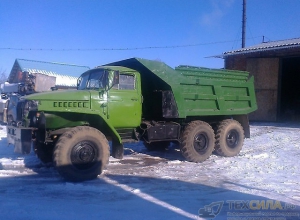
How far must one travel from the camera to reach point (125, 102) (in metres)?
7.31

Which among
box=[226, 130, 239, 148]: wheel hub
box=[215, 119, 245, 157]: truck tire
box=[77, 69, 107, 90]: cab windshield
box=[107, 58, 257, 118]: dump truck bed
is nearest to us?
box=[77, 69, 107, 90]: cab windshield

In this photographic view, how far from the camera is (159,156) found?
9273 millimetres

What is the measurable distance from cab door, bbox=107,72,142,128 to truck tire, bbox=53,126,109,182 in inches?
31.6

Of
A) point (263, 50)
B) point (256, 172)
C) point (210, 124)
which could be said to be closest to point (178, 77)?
point (210, 124)

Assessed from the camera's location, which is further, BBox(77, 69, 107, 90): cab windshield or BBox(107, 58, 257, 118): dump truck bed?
BBox(107, 58, 257, 118): dump truck bed

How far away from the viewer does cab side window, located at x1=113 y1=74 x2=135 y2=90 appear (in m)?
7.31

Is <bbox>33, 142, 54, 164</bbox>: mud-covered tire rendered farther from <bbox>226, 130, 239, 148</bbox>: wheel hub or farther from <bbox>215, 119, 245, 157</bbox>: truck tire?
<bbox>226, 130, 239, 148</bbox>: wheel hub

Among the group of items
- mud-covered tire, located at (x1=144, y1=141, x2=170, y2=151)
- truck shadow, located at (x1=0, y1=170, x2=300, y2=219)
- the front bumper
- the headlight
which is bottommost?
truck shadow, located at (x1=0, y1=170, x2=300, y2=219)

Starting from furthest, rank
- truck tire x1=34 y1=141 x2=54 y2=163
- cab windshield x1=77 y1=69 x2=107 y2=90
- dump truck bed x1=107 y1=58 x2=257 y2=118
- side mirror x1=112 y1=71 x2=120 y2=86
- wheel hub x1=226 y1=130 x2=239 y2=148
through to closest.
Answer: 1. wheel hub x1=226 y1=130 x2=239 y2=148
2. dump truck bed x1=107 y1=58 x2=257 y2=118
3. truck tire x1=34 y1=141 x2=54 y2=163
4. cab windshield x1=77 y1=69 x2=107 y2=90
5. side mirror x1=112 y1=71 x2=120 y2=86

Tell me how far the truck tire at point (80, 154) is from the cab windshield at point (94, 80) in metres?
1.17

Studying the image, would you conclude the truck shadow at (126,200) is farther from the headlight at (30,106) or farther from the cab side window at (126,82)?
the cab side window at (126,82)

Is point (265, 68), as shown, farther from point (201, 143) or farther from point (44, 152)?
point (44, 152)

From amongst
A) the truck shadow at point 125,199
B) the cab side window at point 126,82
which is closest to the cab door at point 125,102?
the cab side window at point 126,82

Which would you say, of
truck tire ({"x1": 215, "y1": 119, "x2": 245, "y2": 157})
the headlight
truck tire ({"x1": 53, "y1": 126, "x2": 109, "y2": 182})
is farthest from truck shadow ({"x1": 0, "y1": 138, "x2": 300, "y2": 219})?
truck tire ({"x1": 215, "y1": 119, "x2": 245, "y2": 157})
